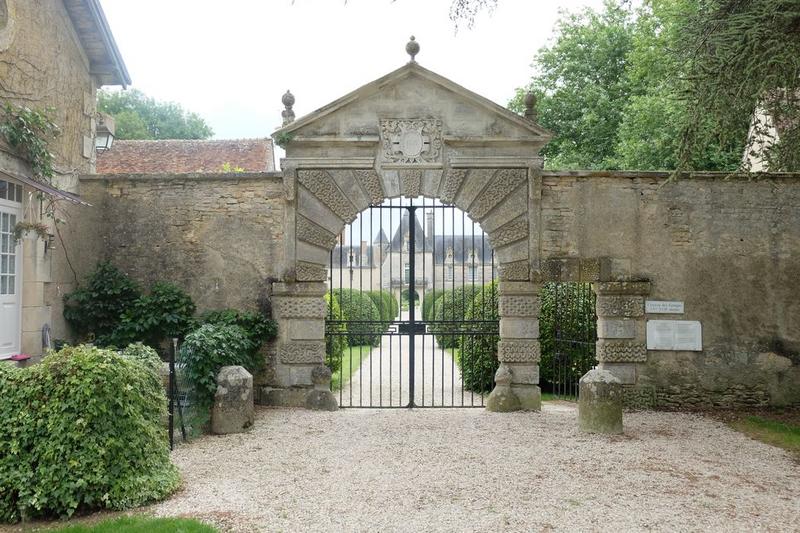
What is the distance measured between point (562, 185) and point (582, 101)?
11.8m

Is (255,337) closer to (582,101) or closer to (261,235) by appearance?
(261,235)

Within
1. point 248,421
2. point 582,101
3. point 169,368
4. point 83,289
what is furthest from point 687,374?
point 582,101

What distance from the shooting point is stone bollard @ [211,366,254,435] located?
727 centimetres

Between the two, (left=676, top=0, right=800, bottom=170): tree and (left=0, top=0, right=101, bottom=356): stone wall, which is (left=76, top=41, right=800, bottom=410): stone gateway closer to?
(left=0, top=0, right=101, bottom=356): stone wall

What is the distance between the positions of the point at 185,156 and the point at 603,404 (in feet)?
40.9

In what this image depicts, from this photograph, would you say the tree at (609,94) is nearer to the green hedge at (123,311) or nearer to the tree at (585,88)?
the tree at (585,88)

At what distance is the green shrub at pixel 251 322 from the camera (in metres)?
8.56

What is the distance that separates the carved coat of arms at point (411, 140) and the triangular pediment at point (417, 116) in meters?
0.07

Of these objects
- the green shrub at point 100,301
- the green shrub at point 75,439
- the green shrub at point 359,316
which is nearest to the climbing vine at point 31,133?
the green shrub at point 100,301

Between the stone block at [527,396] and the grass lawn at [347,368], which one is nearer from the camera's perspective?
the stone block at [527,396]

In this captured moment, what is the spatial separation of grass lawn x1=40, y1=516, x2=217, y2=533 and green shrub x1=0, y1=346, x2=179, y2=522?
0.80 ft

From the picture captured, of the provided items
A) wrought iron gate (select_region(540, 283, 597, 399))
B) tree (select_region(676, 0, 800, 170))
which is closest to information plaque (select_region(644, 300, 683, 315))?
wrought iron gate (select_region(540, 283, 597, 399))

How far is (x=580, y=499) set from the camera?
199 inches

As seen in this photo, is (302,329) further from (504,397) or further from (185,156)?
(185,156)
